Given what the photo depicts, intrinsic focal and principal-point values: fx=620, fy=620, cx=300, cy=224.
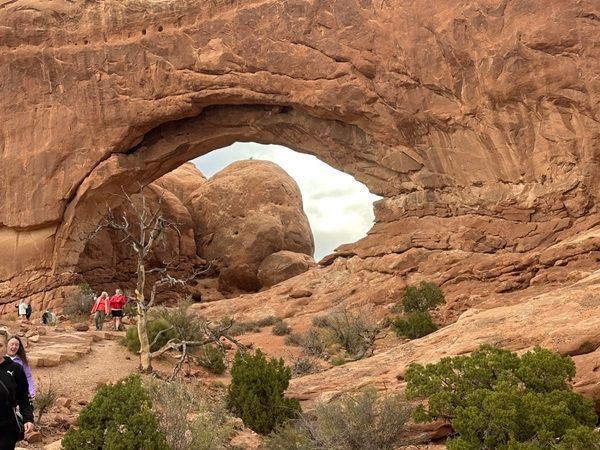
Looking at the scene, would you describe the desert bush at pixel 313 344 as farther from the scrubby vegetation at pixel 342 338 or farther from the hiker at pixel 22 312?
the hiker at pixel 22 312

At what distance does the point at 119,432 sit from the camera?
222 inches

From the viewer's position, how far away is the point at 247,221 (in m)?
32.5

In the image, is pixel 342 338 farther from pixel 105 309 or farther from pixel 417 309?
pixel 105 309

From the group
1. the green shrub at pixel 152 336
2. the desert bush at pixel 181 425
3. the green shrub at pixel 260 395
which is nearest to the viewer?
the desert bush at pixel 181 425

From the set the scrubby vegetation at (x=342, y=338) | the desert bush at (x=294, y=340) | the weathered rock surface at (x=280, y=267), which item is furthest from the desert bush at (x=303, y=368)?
the weathered rock surface at (x=280, y=267)

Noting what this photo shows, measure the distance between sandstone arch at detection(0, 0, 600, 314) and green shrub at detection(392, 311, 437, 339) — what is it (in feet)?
11.6

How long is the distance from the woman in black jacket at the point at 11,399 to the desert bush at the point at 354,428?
276cm

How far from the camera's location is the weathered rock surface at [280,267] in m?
29.5

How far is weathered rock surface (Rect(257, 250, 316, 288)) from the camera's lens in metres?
29.5

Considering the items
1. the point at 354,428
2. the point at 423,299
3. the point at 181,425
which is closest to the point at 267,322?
the point at 423,299

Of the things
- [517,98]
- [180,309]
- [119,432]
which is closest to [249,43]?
[517,98]

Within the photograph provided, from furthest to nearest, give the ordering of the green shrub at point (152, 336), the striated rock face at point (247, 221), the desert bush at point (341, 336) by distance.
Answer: the striated rock face at point (247, 221)
the desert bush at point (341, 336)
the green shrub at point (152, 336)

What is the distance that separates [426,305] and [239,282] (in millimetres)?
15632

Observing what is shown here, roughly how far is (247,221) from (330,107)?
504 inches
